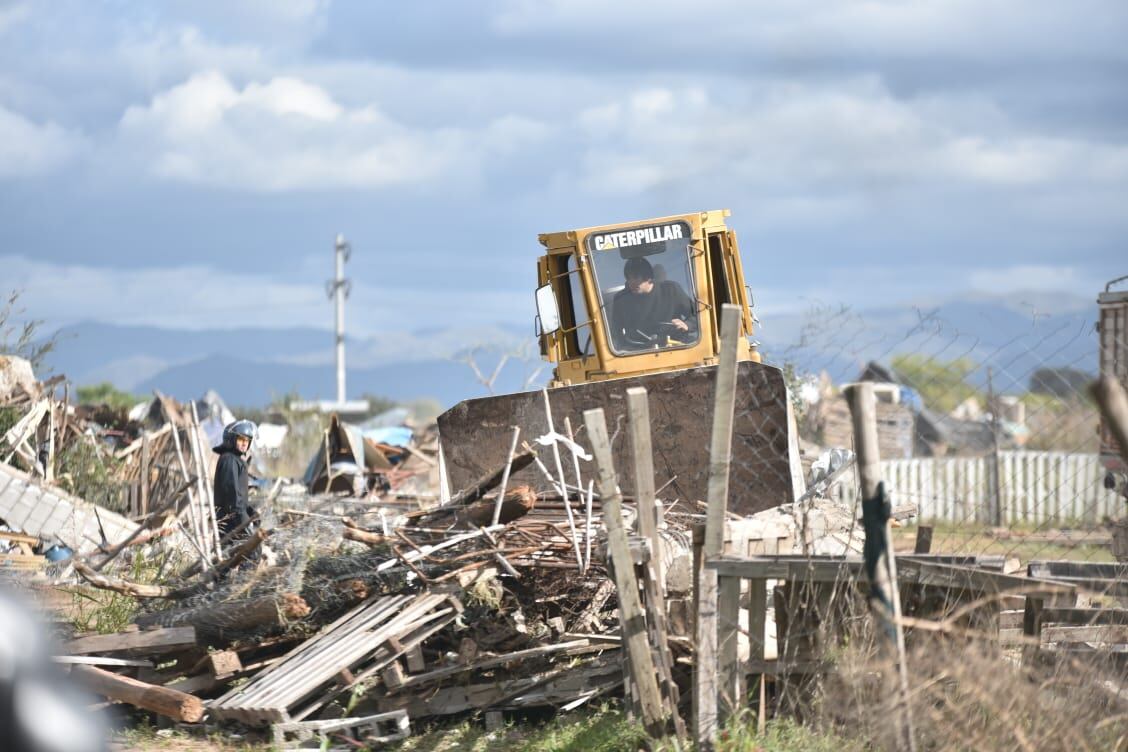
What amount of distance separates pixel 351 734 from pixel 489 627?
112cm

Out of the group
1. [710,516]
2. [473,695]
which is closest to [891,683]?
[710,516]

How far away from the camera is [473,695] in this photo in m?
8.08

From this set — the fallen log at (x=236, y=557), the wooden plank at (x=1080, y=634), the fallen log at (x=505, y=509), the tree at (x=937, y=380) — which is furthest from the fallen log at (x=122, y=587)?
the wooden plank at (x=1080, y=634)

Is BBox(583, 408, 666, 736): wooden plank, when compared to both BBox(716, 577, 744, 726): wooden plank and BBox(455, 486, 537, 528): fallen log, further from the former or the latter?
BBox(455, 486, 537, 528): fallen log

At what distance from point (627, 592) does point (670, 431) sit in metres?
4.18

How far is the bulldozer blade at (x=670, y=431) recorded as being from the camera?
9969 mm

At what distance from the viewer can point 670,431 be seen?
34.6 feet

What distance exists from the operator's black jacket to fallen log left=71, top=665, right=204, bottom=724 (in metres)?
4.13

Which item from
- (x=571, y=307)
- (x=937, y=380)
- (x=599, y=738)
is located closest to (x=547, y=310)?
(x=571, y=307)

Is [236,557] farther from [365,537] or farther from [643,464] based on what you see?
[643,464]

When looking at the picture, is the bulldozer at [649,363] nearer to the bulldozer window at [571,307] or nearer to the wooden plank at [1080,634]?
the bulldozer window at [571,307]

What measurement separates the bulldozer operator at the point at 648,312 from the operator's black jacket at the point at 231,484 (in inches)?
147

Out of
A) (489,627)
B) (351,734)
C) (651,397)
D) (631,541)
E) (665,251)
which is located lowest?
(351,734)

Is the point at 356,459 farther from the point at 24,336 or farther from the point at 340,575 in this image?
the point at 340,575
